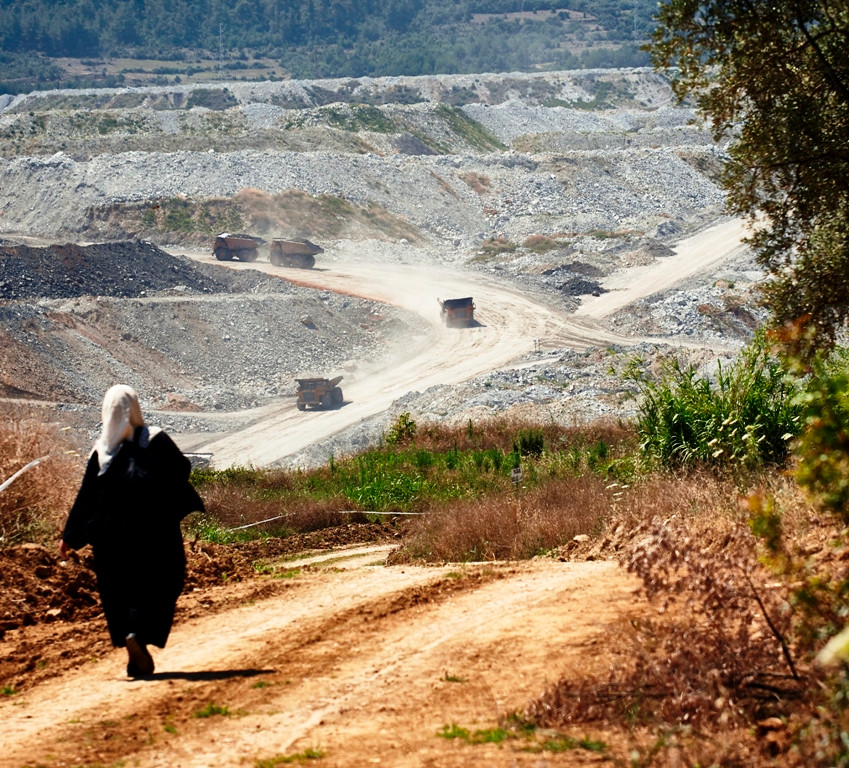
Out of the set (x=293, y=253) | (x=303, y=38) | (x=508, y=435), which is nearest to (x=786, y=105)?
(x=508, y=435)

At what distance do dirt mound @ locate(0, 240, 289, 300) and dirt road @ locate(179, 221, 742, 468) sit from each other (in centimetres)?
243

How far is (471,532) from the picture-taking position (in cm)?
1187

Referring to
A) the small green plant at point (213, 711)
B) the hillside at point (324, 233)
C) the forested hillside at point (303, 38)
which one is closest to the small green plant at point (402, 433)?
the hillside at point (324, 233)

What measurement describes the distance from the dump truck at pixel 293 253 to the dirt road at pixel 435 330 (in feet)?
2.09

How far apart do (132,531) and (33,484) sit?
5.06 m

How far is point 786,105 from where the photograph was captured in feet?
40.8

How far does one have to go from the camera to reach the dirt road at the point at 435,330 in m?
33.0

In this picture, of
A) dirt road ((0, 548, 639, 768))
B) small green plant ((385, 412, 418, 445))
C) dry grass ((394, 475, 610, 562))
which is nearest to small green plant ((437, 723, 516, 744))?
dirt road ((0, 548, 639, 768))

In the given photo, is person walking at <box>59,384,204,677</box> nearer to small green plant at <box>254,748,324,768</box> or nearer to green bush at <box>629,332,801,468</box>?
small green plant at <box>254,748,324,768</box>

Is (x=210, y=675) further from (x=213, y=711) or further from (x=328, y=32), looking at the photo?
(x=328, y=32)

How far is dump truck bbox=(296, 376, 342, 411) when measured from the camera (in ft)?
115

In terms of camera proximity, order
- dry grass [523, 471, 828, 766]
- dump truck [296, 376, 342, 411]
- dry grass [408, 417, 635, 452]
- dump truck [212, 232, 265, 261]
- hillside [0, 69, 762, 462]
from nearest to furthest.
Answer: dry grass [523, 471, 828, 766]
dry grass [408, 417, 635, 452]
dump truck [296, 376, 342, 411]
hillside [0, 69, 762, 462]
dump truck [212, 232, 265, 261]

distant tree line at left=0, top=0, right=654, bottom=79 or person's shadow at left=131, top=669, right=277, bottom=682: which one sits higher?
distant tree line at left=0, top=0, right=654, bottom=79

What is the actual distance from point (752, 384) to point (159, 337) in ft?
104
